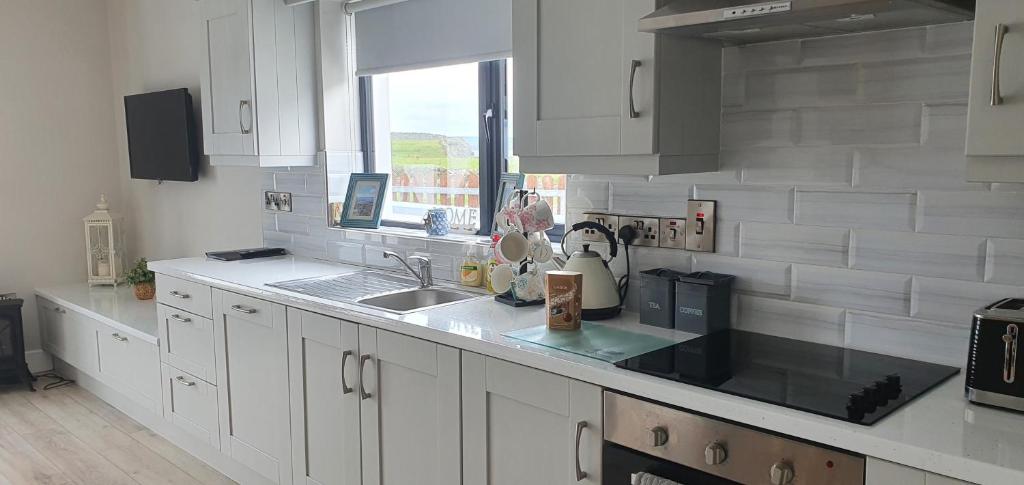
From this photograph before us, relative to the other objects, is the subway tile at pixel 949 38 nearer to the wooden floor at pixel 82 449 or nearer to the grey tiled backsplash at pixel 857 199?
Result: the grey tiled backsplash at pixel 857 199

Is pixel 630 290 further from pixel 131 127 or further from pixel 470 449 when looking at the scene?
pixel 131 127

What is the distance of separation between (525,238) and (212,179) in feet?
8.66

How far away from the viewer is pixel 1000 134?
1.47 metres

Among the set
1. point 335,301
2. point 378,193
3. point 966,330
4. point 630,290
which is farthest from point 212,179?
point 966,330

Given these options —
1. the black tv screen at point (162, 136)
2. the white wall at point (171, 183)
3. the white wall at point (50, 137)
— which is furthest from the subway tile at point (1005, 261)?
the white wall at point (50, 137)

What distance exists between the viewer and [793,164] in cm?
213

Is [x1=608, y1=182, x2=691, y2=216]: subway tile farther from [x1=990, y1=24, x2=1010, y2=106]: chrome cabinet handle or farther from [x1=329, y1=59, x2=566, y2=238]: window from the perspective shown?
[x1=990, y1=24, x2=1010, y2=106]: chrome cabinet handle

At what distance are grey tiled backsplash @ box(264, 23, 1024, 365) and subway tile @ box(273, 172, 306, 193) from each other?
6.70ft

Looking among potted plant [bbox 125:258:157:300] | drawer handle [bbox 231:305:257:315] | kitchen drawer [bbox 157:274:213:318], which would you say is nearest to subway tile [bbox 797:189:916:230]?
drawer handle [bbox 231:305:257:315]

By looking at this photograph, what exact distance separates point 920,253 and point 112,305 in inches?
164

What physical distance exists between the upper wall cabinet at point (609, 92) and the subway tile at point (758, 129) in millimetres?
40

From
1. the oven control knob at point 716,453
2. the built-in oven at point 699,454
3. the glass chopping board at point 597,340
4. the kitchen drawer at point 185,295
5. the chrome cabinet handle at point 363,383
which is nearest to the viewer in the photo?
the built-in oven at point 699,454

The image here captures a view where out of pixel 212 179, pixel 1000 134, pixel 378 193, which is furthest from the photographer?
pixel 212 179

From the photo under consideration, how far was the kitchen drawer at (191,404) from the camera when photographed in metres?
3.39
